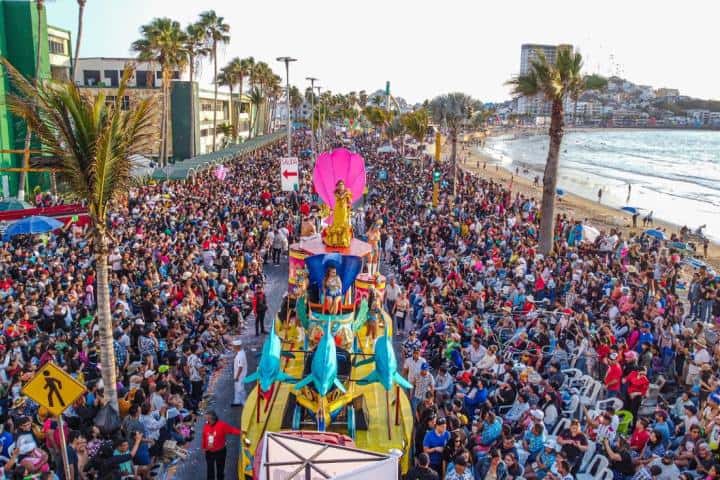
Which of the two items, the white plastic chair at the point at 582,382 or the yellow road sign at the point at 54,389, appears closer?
the yellow road sign at the point at 54,389

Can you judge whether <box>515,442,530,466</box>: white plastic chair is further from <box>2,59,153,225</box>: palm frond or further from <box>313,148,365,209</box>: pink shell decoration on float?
<box>313,148,365,209</box>: pink shell decoration on float

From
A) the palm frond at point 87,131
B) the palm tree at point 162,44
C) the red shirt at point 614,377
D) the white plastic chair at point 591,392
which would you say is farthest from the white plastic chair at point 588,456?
the palm tree at point 162,44

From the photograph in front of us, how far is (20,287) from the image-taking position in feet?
45.5

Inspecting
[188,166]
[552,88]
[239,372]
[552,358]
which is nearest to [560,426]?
[552,358]

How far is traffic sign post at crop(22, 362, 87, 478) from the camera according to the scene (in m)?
6.86

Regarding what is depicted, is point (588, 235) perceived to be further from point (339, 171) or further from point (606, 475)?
point (606, 475)

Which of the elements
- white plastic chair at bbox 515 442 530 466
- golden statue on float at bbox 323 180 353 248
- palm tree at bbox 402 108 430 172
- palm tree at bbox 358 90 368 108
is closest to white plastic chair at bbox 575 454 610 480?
white plastic chair at bbox 515 442 530 466

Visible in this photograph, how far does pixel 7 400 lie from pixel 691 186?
72975 millimetres

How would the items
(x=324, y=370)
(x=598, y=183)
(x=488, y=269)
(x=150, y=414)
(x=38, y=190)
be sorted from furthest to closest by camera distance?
(x=598, y=183), (x=38, y=190), (x=488, y=269), (x=150, y=414), (x=324, y=370)

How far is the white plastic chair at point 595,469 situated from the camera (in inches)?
324

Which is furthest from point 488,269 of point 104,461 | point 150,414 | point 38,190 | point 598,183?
point 598,183

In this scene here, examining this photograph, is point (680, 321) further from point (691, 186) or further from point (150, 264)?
point (691, 186)

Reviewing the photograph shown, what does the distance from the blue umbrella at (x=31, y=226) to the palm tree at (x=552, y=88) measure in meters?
14.9

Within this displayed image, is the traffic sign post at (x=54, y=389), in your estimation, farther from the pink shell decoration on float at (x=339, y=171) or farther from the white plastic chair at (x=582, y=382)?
the pink shell decoration on float at (x=339, y=171)
